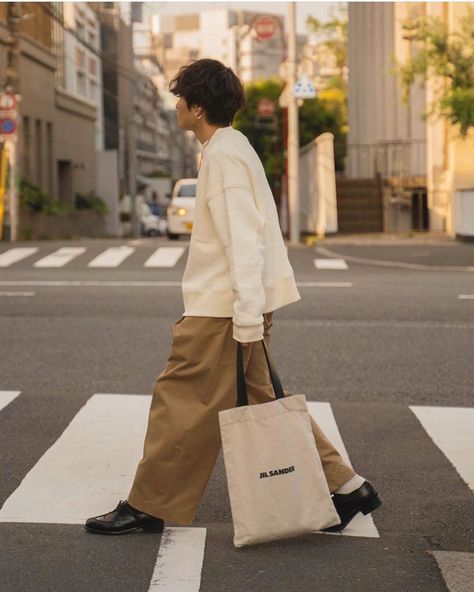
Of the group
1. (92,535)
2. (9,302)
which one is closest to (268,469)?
(92,535)

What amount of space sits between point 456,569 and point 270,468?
2.38 feet

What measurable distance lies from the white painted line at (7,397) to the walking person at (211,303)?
3178 mm

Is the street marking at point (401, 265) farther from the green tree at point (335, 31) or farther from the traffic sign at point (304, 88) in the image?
the green tree at point (335, 31)

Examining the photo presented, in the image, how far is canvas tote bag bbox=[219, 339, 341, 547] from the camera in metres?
4.24

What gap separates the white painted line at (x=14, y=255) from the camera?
19466mm

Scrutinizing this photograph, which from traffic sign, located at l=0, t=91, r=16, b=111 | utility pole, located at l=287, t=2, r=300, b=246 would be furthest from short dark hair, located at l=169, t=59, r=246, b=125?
traffic sign, located at l=0, t=91, r=16, b=111

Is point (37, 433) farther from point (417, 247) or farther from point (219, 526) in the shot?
point (417, 247)

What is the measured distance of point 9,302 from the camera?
1324cm

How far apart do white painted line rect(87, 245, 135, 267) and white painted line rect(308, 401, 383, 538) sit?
1121 cm

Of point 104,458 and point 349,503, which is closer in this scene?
point 349,503

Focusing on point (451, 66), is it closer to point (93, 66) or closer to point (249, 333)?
point (249, 333)

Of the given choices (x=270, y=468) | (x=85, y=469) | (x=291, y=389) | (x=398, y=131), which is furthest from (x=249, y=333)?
(x=398, y=131)

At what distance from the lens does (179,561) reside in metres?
4.23

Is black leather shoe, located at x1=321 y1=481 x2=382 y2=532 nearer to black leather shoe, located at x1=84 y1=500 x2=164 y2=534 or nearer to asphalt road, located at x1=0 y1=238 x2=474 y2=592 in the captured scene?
asphalt road, located at x1=0 y1=238 x2=474 y2=592
